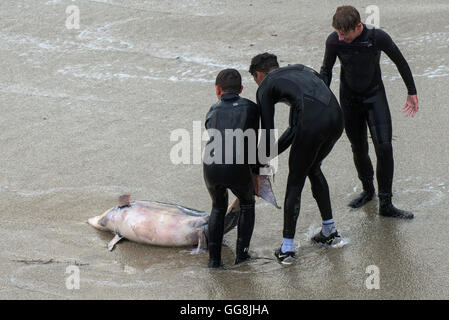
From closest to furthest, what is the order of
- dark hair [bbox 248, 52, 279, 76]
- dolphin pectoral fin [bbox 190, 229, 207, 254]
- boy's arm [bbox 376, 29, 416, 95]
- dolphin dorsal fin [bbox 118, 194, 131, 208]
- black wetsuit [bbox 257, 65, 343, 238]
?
black wetsuit [bbox 257, 65, 343, 238]
dark hair [bbox 248, 52, 279, 76]
boy's arm [bbox 376, 29, 416, 95]
dolphin pectoral fin [bbox 190, 229, 207, 254]
dolphin dorsal fin [bbox 118, 194, 131, 208]

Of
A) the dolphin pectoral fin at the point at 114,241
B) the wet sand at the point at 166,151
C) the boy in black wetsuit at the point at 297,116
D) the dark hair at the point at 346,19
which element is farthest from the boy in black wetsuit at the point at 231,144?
the dolphin pectoral fin at the point at 114,241

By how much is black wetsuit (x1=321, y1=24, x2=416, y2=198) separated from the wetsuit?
1048 mm

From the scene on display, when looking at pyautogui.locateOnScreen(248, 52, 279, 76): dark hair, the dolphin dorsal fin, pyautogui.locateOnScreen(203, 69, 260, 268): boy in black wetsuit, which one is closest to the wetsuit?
pyautogui.locateOnScreen(203, 69, 260, 268): boy in black wetsuit

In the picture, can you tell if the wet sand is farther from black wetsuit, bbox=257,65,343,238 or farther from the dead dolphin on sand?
black wetsuit, bbox=257,65,343,238

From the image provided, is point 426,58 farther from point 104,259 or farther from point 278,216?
point 104,259

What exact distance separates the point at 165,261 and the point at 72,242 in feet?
2.99

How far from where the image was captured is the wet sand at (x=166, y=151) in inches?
190

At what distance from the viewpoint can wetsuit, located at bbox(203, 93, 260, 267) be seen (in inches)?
189

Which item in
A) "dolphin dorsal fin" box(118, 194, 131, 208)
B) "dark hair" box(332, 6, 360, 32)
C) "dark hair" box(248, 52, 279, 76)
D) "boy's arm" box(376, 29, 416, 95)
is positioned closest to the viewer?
"dark hair" box(248, 52, 279, 76)

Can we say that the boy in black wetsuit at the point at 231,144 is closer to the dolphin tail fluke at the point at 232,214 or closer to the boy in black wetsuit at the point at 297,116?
the boy in black wetsuit at the point at 297,116

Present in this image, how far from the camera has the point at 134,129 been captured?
7766 millimetres

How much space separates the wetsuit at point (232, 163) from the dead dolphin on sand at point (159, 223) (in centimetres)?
51

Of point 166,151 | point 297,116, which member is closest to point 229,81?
point 297,116

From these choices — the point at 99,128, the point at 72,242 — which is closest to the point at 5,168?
the point at 99,128
